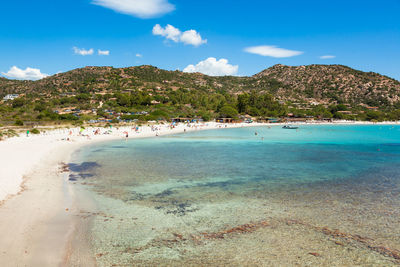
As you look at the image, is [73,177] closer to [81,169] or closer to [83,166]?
[81,169]

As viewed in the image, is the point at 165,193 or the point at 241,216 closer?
the point at 241,216

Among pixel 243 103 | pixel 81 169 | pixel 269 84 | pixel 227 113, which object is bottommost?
pixel 81 169

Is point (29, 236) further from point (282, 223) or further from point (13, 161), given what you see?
point (13, 161)

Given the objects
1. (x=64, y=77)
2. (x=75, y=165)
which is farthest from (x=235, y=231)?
(x=64, y=77)

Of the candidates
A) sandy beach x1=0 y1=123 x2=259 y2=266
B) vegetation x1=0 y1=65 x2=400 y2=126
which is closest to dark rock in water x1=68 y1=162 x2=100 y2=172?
sandy beach x1=0 y1=123 x2=259 y2=266

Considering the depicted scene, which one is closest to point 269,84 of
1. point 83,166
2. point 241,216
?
point 83,166

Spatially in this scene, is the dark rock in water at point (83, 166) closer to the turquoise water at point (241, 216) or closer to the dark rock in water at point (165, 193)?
the turquoise water at point (241, 216)

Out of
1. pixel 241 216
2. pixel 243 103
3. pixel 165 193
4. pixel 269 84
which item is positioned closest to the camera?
pixel 241 216

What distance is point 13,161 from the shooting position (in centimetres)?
1814

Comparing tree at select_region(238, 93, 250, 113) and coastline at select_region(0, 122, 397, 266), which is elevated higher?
tree at select_region(238, 93, 250, 113)

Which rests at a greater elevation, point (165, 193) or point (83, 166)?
point (83, 166)

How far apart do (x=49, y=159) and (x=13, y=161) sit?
117 inches

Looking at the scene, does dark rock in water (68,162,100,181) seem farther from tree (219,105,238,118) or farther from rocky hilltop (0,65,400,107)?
rocky hilltop (0,65,400,107)

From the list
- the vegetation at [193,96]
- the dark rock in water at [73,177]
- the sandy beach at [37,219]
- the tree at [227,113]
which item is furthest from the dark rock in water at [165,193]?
the tree at [227,113]
